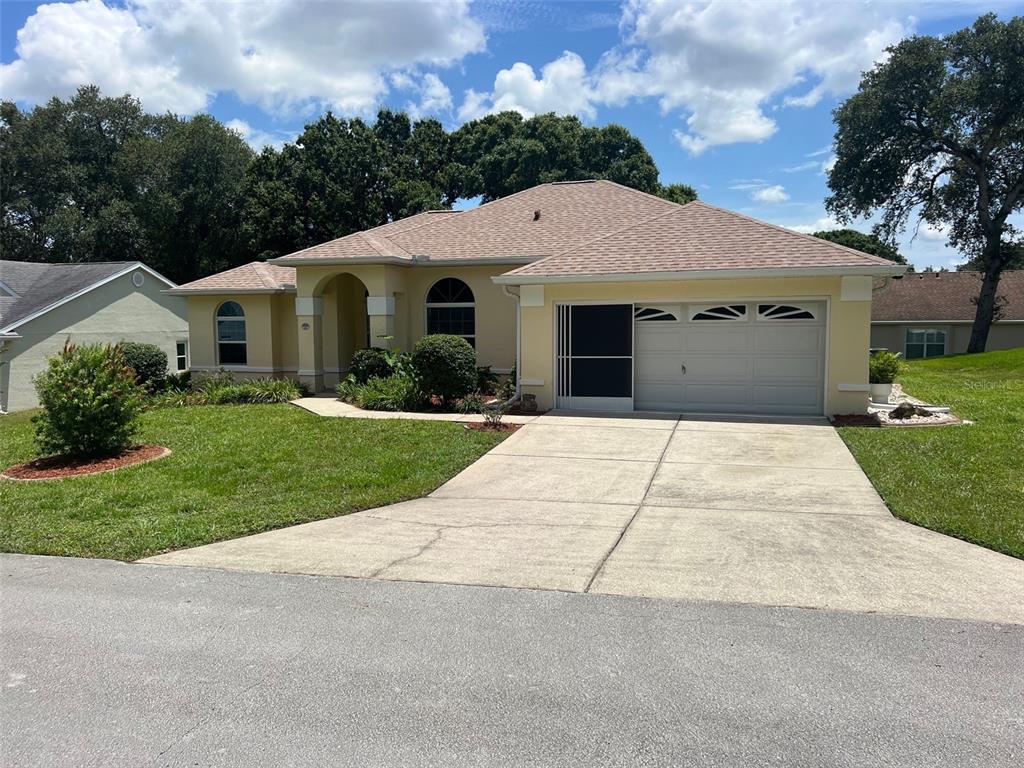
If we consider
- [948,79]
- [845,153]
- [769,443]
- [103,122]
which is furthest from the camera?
[103,122]

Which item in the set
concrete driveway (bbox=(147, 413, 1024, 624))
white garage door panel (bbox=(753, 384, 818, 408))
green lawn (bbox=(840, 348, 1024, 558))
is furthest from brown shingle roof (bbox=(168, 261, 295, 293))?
green lawn (bbox=(840, 348, 1024, 558))

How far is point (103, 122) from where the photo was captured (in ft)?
144

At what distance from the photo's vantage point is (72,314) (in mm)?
27125

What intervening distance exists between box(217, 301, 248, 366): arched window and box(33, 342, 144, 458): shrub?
9.81m

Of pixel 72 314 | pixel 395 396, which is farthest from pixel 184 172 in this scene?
pixel 395 396

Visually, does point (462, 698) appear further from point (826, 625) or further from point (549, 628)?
point (826, 625)

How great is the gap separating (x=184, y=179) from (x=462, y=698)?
42.3 meters

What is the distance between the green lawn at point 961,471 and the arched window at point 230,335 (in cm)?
1573

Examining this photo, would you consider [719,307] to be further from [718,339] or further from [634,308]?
[634,308]

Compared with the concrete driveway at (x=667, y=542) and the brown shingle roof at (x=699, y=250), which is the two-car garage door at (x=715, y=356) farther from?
the concrete driveway at (x=667, y=542)

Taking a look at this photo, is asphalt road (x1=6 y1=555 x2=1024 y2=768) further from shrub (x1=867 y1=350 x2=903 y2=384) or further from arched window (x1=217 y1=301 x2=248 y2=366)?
arched window (x1=217 y1=301 x2=248 y2=366)

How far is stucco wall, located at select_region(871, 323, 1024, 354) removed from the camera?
41906 mm

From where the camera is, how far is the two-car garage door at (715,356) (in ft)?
47.5

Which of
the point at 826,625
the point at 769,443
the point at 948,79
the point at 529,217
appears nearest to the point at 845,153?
the point at 948,79
